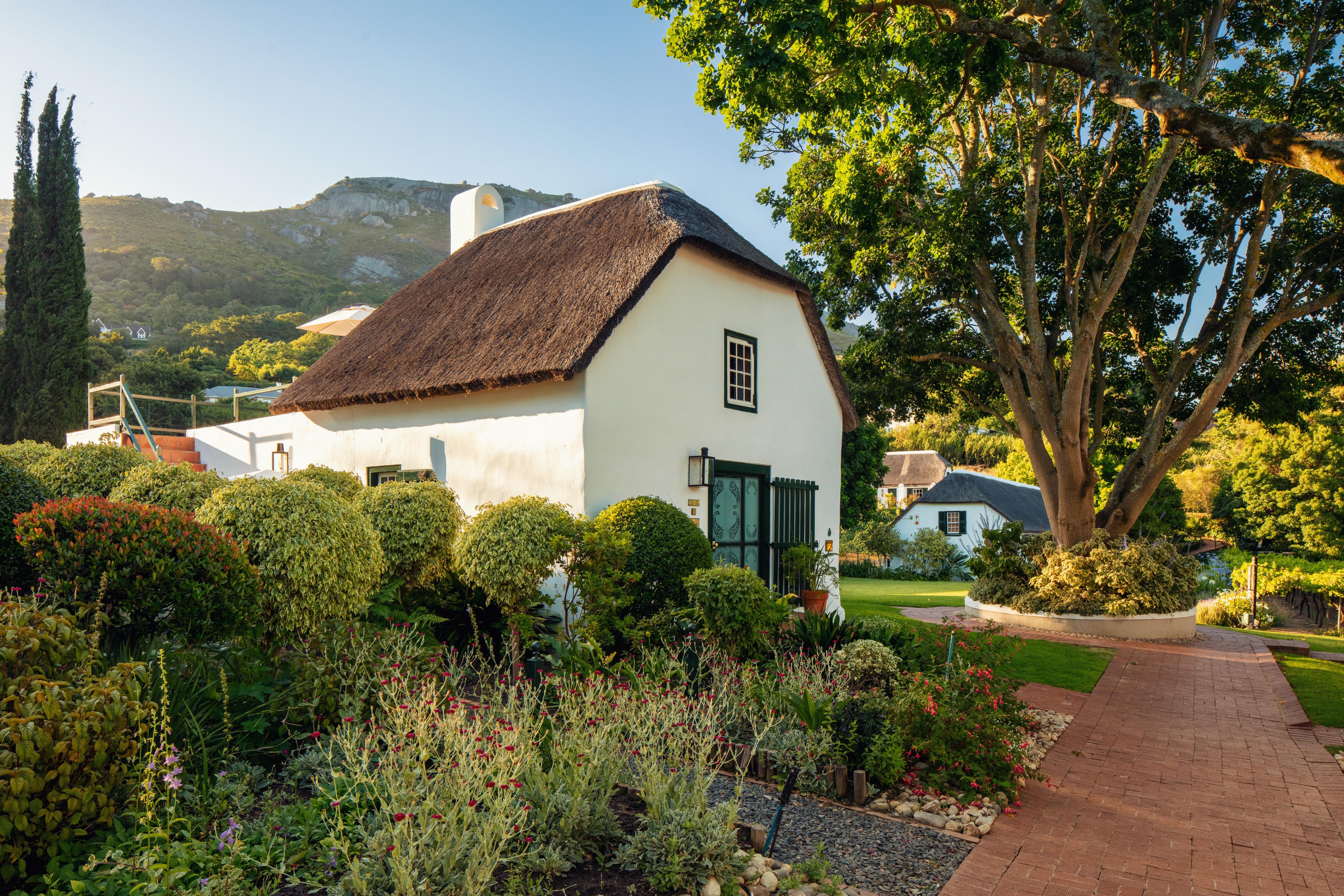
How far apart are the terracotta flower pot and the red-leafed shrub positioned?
8048mm

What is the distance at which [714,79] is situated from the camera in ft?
28.9

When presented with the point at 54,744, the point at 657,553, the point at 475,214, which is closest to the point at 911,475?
the point at 475,214

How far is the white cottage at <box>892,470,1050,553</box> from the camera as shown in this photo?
35156 millimetres

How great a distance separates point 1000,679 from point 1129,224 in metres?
9.63

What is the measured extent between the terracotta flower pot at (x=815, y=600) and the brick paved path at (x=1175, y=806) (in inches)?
123

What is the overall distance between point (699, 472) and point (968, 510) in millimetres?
28712

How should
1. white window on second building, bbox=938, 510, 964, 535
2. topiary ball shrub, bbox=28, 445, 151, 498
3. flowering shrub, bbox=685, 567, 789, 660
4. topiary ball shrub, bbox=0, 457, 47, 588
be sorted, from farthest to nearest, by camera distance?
white window on second building, bbox=938, 510, 964, 535
topiary ball shrub, bbox=28, 445, 151, 498
flowering shrub, bbox=685, 567, 789, 660
topiary ball shrub, bbox=0, 457, 47, 588

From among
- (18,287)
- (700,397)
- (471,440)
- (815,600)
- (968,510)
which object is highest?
(18,287)

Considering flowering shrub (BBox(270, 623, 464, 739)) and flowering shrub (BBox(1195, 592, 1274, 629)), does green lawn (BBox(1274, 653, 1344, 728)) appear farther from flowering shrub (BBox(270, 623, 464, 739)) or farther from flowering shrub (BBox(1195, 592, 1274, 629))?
flowering shrub (BBox(270, 623, 464, 739))

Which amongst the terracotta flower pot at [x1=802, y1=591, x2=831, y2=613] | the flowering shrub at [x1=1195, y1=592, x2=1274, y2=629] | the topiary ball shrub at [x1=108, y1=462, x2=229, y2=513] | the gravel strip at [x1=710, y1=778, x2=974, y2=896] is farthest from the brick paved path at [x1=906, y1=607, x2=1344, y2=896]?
the flowering shrub at [x1=1195, y1=592, x2=1274, y2=629]

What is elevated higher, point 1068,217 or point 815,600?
point 1068,217

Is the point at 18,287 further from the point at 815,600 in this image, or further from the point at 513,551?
the point at 815,600

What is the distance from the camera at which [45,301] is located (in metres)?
21.0

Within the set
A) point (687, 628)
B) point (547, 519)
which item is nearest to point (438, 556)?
point (547, 519)
